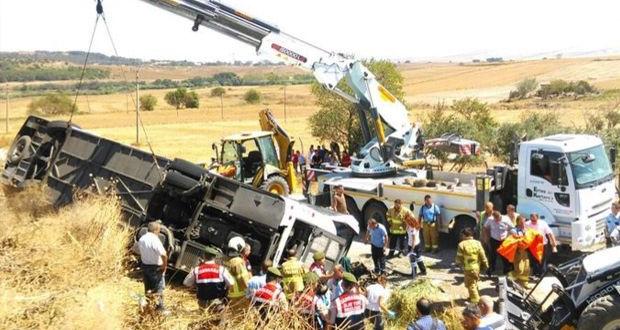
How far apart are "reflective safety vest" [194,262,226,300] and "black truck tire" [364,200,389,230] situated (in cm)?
702

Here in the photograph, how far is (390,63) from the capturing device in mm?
26688

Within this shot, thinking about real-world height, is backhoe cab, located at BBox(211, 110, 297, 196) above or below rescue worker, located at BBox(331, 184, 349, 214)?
above

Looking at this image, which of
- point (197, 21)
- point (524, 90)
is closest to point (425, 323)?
point (197, 21)

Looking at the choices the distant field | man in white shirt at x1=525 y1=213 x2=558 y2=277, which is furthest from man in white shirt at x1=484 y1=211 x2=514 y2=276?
the distant field

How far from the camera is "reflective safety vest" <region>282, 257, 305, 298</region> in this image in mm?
7824

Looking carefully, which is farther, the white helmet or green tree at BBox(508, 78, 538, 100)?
green tree at BBox(508, 78, 538, 100)

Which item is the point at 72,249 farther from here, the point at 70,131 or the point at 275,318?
the point at 70,131

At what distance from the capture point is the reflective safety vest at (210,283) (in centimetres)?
777

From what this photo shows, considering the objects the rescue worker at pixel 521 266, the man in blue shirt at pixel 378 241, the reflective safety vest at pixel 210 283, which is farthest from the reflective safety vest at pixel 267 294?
the rescue worker at pixel 521 266

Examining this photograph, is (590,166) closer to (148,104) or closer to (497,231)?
(497,231)

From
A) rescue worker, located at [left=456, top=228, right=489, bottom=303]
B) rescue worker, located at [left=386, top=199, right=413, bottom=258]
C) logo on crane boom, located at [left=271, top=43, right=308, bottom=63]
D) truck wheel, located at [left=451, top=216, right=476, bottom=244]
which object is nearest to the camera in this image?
rescue worker, located at [left=456, top=228, right=489, bottom=303]

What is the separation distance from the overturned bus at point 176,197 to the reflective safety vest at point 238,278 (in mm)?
1823

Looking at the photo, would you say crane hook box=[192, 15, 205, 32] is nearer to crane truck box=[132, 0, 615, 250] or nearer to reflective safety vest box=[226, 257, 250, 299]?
crane truck box=[132, 0, 615, 250]

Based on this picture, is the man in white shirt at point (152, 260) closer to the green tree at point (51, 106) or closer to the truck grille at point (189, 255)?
the truck grille at point (189, 255)
